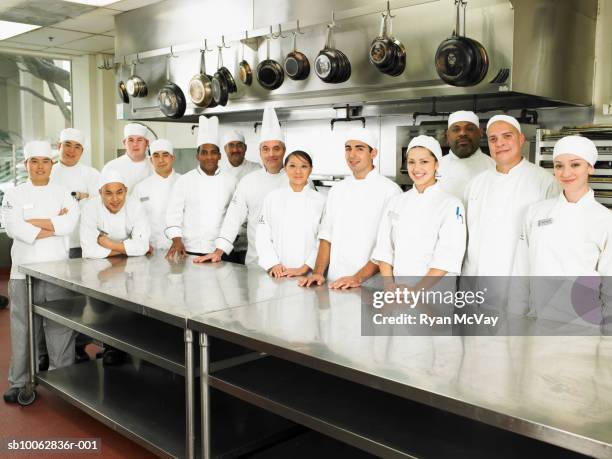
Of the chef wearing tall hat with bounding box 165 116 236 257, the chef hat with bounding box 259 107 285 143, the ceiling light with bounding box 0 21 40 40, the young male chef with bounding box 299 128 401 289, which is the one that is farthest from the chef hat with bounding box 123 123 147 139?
the ceiling light with bounding box 0 21 40 40

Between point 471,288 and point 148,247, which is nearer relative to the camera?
point 471,288

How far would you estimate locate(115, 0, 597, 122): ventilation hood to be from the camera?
3.00 meters

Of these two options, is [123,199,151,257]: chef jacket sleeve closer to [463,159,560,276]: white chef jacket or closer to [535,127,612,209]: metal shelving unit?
[463,159,560,276]: white chef jacket

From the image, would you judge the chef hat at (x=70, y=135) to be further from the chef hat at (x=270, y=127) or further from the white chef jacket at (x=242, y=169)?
the chef hat at (x=270, y=127)

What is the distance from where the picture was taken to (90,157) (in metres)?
7.33

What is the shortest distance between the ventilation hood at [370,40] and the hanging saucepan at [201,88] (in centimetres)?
17

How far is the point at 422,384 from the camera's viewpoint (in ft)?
4.95

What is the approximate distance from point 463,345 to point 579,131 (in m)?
1.97

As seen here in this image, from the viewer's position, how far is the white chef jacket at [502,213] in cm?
266

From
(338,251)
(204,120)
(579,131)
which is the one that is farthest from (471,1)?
(204,120)

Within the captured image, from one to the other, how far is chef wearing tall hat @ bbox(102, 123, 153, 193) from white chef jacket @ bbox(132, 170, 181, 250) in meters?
0.31

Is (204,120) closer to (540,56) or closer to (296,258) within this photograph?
(296,258)

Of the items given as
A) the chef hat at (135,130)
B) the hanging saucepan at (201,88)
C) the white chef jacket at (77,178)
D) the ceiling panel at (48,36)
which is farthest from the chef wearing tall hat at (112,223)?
the ceiling panel at (48,36)

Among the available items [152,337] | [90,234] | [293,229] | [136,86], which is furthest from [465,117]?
[136,86]
